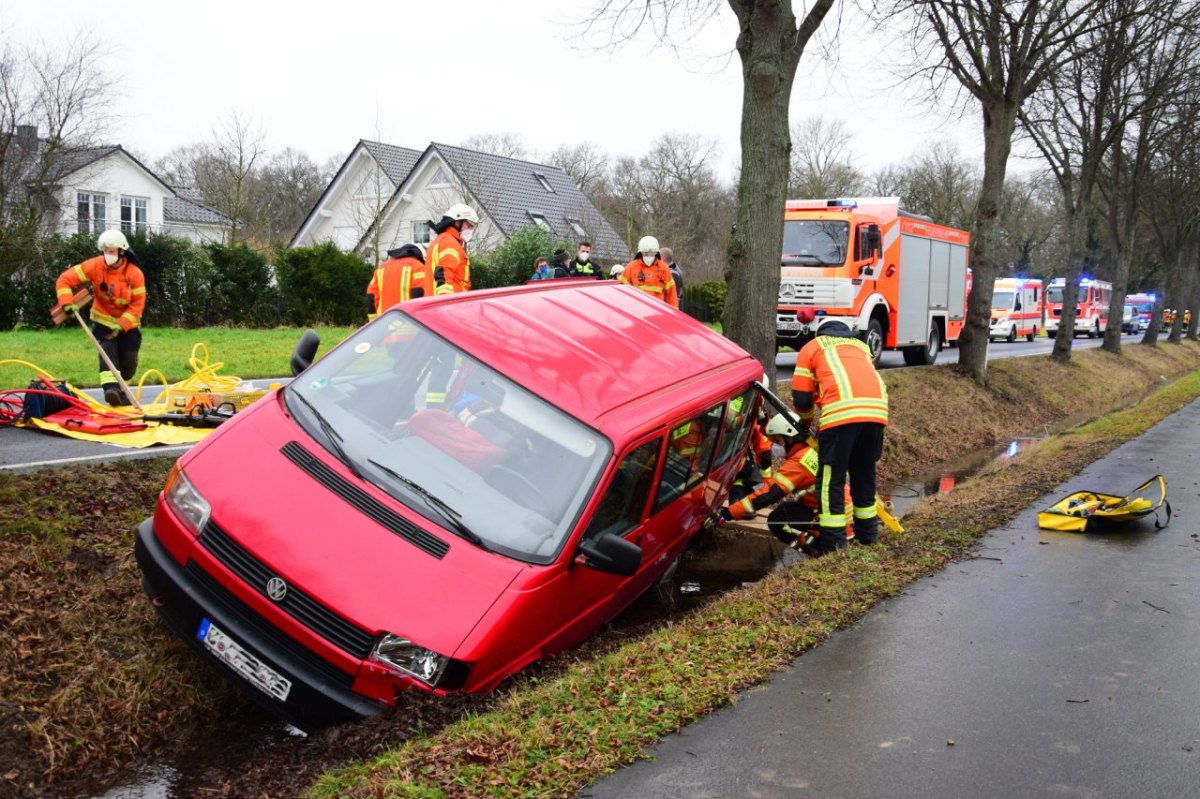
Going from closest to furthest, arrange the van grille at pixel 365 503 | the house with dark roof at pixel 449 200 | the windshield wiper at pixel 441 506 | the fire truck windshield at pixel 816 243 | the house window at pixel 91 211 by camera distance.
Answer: the van grille at pixel 365 503
the windshield wiper at pixel 441 506
the fire truck windshield at pixel 816 243
the house with dark roof at pixel 449 200
the house window at pixel 91 211

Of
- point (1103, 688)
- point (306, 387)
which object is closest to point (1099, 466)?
point (1103, 688)

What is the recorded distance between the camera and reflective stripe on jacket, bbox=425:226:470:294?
8.90m

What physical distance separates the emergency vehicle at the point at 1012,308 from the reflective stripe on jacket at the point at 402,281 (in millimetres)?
35335

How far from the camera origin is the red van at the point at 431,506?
4000 millimetres

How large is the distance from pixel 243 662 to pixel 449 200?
125 feet

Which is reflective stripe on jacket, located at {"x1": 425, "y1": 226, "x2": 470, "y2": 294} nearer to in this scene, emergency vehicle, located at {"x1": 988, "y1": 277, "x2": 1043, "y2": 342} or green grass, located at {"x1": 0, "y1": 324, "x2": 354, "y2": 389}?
green grass, located at {"x1": 0, "y1": 324, "x2": 354, "y2": 389}

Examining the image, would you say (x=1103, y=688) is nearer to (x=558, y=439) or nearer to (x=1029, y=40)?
(x=558, y=439)

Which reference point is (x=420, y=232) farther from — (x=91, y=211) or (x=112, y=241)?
(x=112, y=241)

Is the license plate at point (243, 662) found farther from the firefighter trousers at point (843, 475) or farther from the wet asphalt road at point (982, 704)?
the firefighter trousers at point (843, 475)

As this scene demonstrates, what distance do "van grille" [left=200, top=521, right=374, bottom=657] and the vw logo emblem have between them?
0.02m

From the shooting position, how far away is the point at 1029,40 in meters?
17.8

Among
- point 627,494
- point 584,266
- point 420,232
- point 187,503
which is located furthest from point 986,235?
point 420,232

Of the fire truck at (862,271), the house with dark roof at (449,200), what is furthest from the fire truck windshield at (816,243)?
the house with dark roof at (449,200)

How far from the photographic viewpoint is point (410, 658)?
394 centimetres
